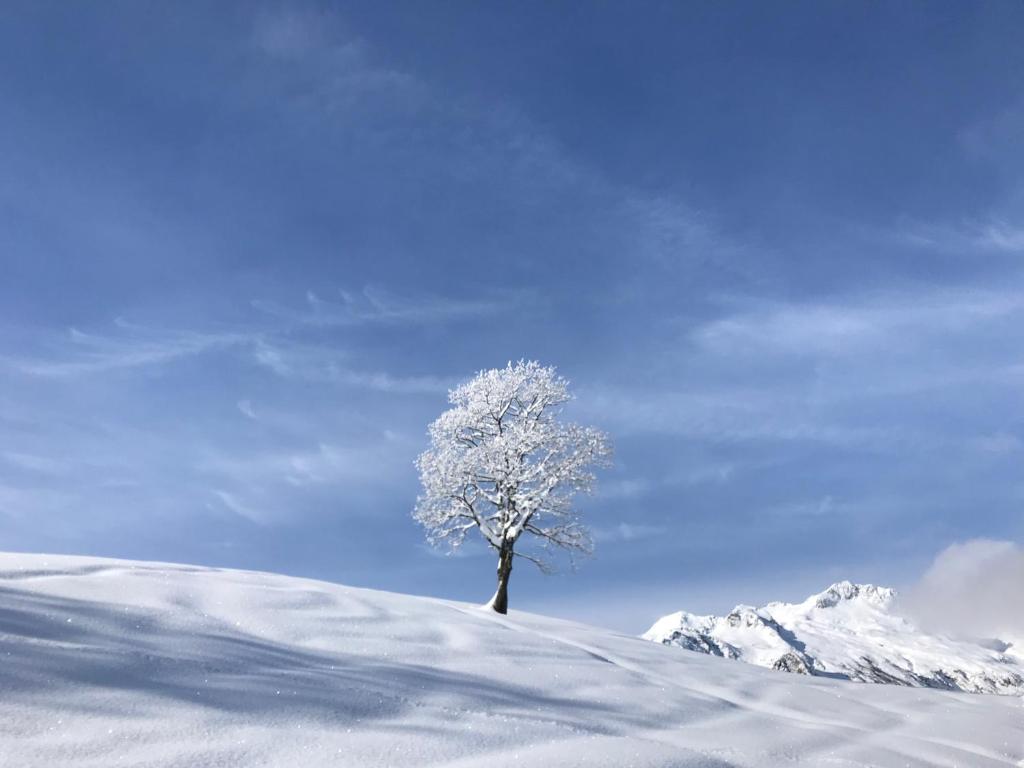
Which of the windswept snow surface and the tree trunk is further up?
the tree trunk

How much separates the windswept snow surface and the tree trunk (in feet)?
43.5

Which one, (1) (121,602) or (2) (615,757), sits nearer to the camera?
(2) (615,757)

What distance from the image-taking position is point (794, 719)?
46.9 ft

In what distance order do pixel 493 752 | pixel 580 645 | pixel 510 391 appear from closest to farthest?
pixel 493 752 < pixel 580 645 < pixel 510 391

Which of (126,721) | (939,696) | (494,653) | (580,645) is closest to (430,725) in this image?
(126,721)

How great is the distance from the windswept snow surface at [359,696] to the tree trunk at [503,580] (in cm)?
1326

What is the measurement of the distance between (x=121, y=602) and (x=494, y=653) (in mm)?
6726

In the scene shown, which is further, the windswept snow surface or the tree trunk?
the tree trunk

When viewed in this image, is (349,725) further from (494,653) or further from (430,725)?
(494,653)

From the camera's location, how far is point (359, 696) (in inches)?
394

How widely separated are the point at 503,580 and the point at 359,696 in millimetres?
23673

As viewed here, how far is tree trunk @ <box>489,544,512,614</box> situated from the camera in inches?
1273

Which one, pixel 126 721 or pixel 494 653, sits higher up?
pixel 494 653

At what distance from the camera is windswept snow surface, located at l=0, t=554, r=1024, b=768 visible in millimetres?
7836
